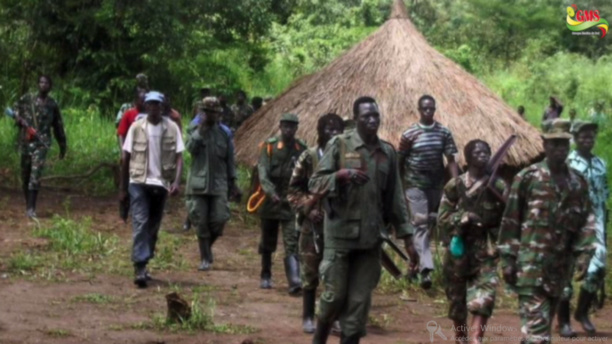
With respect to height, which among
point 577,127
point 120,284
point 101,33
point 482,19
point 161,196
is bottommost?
point 120,284

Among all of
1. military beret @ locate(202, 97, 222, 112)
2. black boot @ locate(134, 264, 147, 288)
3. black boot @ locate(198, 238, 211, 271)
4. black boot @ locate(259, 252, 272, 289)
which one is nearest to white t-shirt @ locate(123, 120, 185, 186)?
military beret @ locate(202, 97, 222, 112)

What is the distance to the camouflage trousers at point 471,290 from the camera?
812 cm

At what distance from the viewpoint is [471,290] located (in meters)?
8.22

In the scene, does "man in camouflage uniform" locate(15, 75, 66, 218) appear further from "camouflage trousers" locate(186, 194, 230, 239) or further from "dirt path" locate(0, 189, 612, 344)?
"camouflage trousers" locate(186, 194, 230, 239)

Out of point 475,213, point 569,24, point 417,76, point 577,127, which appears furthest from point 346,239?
point 569,24

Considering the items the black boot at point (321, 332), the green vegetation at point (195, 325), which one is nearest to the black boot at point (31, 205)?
the green vegetation at point (195, 325)

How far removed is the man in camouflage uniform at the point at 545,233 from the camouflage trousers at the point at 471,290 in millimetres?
998

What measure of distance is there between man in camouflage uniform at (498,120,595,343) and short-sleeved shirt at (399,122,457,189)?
416 centimetres

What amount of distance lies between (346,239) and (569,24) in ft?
89.1

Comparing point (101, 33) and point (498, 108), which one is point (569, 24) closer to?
point (101, 33)

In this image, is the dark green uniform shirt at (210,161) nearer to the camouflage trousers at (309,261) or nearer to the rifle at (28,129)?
the camouflage trousers at (309,261)

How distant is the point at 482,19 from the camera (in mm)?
35188

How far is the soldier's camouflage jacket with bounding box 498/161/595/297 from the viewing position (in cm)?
701

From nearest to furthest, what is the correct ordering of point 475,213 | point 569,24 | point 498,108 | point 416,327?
1. point 475,213
2. point 416,327
3. point 498,108
4. point 569,24
